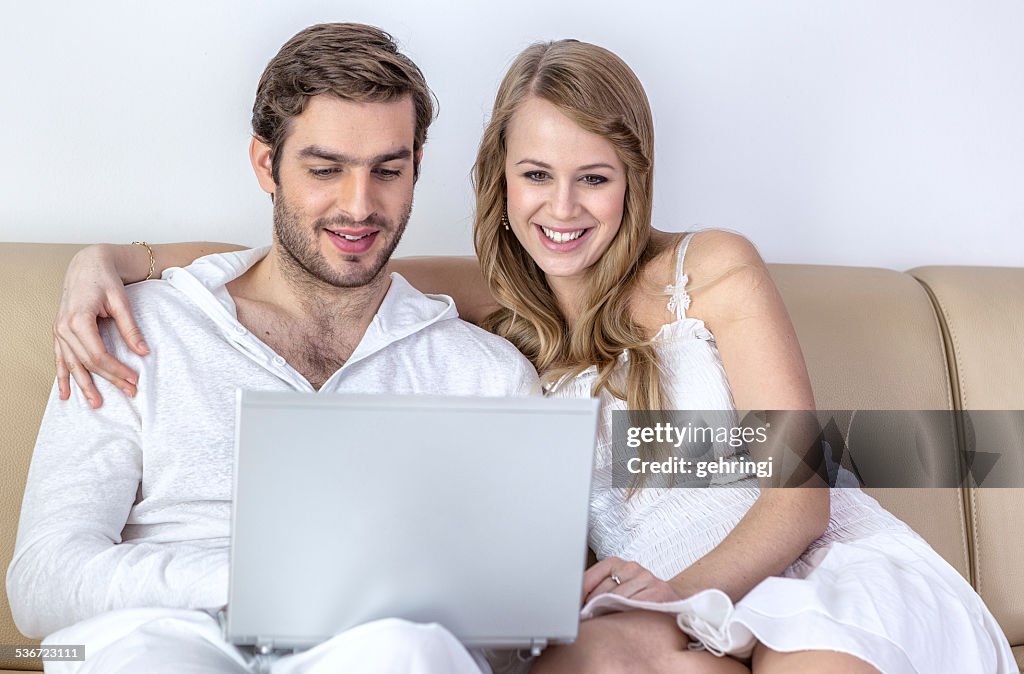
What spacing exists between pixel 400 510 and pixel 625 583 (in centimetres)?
51

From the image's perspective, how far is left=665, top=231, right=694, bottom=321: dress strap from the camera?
193 centimetres

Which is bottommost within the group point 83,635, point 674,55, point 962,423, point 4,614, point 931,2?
point 4,614

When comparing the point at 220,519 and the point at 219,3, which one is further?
the point at 219,3

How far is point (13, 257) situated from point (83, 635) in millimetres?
943

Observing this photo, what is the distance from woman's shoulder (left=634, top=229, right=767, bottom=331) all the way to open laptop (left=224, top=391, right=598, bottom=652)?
80cm

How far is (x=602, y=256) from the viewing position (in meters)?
2.01

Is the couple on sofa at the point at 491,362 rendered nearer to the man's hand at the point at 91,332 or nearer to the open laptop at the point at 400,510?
the man's hand at the point at 91,332

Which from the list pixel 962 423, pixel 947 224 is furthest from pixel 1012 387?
pixel 947 224

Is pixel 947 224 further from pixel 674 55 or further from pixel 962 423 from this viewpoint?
pixel 674 55

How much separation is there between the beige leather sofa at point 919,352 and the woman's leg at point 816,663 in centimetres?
80

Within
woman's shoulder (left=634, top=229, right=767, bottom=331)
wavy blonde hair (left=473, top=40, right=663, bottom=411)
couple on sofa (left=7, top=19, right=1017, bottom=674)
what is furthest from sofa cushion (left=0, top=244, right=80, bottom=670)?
woman's shoulder (left=634, top=229, right=767, bottom=331)

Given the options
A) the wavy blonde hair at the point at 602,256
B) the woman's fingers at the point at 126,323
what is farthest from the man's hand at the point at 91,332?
the wavy blonde hair at the point at 602,256

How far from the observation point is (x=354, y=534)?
1143mm

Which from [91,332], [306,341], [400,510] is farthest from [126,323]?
[400,510]
